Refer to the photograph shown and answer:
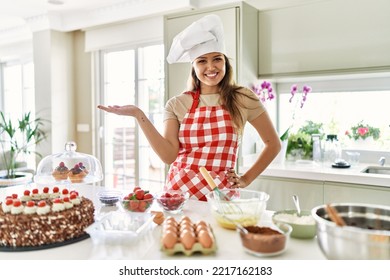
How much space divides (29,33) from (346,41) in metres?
3.80

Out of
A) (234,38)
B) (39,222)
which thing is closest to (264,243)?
(39,222)

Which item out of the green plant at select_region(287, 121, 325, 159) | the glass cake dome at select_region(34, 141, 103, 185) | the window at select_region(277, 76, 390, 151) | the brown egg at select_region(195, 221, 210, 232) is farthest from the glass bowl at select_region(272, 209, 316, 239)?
the window at select_region(277, 76, 390, 151)

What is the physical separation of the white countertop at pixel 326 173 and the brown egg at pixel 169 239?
153cm

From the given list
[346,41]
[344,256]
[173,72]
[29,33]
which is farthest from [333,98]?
[29,33]

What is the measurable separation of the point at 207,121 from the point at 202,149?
130 millimetres

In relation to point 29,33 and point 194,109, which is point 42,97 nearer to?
point 29,33

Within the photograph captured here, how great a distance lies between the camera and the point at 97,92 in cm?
419

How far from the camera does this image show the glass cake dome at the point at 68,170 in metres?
1.57

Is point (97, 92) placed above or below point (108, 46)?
below

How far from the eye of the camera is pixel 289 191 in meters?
2.37

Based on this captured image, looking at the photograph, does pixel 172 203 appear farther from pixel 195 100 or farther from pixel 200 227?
pixel 195 100

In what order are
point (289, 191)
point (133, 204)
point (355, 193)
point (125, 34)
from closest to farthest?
1. point (133, 204)
2. point (355, 193)
3. point (289, 191)
4. point (125, 34)

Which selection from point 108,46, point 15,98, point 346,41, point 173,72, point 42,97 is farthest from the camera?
point 15,98

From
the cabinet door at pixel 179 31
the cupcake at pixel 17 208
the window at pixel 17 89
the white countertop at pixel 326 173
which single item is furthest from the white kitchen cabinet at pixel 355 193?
the window at pixel 17 89
